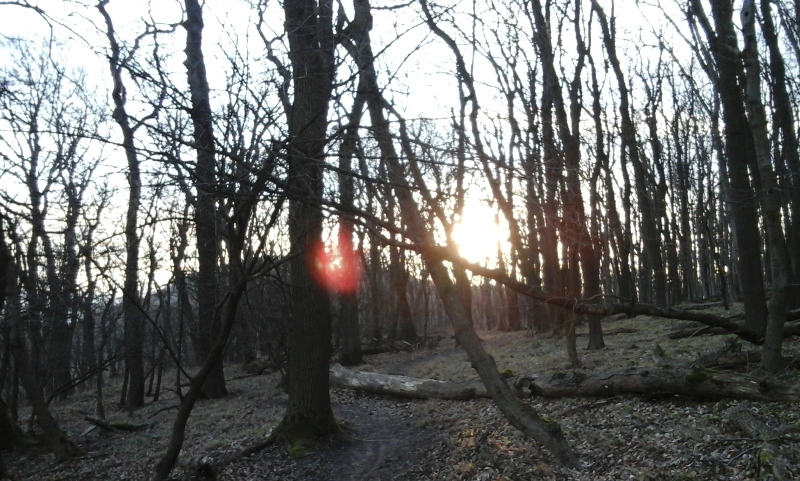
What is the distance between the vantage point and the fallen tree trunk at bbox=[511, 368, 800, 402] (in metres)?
6.52

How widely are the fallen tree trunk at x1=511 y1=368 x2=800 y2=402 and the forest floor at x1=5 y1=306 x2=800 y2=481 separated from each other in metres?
0.13

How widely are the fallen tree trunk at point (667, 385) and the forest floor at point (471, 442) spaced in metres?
0.13

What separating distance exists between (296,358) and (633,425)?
15.1 feet

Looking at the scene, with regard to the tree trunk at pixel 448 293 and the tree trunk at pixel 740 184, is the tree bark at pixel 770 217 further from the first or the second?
the tree trunk at pixel 448 293

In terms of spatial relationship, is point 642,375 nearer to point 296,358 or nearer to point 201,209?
point 296,358

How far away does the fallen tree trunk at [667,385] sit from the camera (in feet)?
21.4

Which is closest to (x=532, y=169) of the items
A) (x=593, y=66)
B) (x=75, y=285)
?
(x=75, y=285)

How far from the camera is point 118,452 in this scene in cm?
1016

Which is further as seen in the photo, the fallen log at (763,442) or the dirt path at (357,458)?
the dirt path at (357,458)

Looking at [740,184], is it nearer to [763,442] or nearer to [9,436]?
[763,442]

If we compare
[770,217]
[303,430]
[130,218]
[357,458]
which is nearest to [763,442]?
[770,217]

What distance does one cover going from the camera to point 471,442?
7.74 meters

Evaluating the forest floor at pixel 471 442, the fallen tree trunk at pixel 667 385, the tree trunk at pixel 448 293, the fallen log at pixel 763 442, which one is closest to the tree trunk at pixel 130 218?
the forest floor at pixel 471 442

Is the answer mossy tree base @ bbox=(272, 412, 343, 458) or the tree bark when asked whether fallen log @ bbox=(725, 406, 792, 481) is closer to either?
the tree bark
